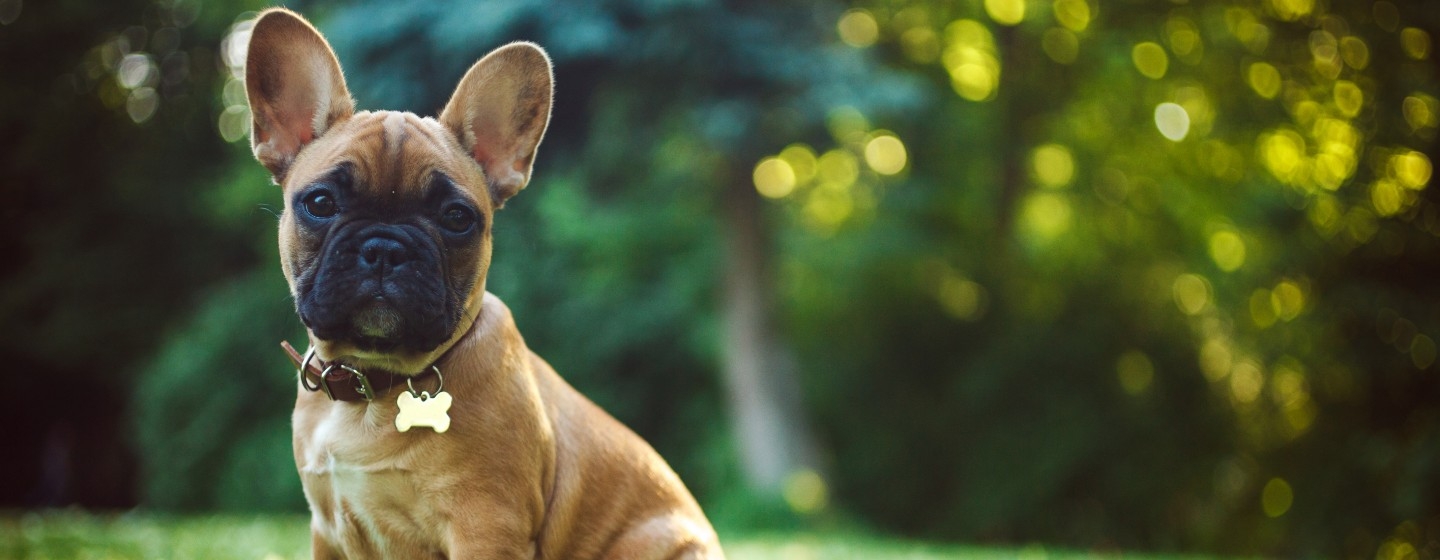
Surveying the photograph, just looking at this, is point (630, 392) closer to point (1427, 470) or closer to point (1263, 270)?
point (1263, 270)

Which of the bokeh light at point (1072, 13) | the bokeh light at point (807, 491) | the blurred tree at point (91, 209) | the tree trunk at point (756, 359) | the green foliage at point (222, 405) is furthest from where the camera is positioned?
the blurred tree at point (91, 209)

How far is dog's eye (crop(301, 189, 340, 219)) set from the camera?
3.06m

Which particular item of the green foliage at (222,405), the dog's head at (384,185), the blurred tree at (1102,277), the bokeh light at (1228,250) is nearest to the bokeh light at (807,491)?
the blurred tree at (1102,277)

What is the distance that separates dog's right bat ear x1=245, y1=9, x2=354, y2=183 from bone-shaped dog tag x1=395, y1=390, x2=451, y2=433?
85 centimetres

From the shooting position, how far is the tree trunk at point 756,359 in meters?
13.4

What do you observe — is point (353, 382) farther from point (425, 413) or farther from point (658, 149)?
point (658, 149)

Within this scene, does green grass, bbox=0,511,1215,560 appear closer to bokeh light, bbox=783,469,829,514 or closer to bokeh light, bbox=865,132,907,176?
bokeh light, bbox=783,469,829,514

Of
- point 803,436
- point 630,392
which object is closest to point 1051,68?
point 803,436

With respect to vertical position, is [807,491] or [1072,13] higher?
[1072,13]

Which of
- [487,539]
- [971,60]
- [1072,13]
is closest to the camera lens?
[487,539]

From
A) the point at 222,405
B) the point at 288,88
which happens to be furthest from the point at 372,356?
the point at 222,405

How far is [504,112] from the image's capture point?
342 cm

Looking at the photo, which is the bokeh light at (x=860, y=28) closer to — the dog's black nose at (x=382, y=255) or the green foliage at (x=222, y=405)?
the green foliage at (x=222, y=405)

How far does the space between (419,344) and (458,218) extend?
39 centimetres
